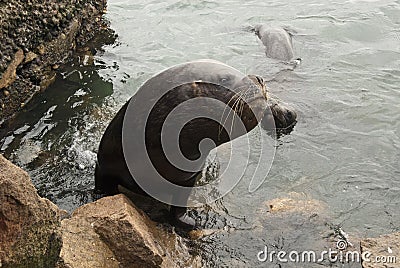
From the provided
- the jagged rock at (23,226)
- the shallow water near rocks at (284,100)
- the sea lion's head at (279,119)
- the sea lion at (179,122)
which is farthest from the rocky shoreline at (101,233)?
the sea lion's head at (279,119)

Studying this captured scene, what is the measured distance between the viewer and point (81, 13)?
7723mm

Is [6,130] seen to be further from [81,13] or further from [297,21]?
[297,21]

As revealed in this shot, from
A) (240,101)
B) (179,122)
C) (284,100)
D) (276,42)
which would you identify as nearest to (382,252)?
(240,101)

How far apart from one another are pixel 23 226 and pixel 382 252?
2.21 m

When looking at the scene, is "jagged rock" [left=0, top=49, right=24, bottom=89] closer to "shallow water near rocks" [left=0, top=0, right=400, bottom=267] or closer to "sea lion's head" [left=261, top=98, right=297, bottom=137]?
"shallow water near rocks" [left=0, top=0, right=400, bottom=267]

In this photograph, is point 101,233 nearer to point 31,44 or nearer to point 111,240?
point 111,240

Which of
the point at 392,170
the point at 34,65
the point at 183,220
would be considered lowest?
the point at 392,170

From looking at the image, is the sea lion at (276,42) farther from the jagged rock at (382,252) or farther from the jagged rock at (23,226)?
the jagged rock at (23,226)

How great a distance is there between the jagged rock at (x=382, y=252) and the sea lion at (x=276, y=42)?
4502mm

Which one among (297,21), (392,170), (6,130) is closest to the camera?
(392,170)

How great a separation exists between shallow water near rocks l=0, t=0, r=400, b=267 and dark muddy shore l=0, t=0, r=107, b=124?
179 mm

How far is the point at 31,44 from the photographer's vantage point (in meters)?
6.14

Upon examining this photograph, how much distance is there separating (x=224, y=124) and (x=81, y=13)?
4751 mm

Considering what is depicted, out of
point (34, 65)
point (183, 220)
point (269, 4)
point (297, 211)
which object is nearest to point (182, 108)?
point (183, 220)
